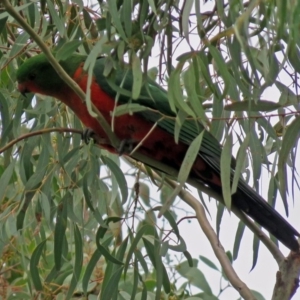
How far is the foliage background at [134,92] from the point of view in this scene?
160 centimetres

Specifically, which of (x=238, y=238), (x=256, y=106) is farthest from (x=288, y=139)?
(x=238, y=238)

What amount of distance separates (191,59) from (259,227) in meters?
0.74

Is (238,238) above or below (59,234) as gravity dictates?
above

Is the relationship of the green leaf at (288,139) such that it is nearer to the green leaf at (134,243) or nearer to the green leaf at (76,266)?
the green leaf at (134,243)

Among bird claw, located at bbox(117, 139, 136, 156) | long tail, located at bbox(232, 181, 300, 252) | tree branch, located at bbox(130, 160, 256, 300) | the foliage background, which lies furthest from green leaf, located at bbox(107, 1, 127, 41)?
tree branch, located at bbox(130, 160, 256, 300)

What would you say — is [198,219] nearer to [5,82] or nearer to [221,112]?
[221,112]

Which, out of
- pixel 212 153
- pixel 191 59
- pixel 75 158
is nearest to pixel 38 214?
pixel 75 158

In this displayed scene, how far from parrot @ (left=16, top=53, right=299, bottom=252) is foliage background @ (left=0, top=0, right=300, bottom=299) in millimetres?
56

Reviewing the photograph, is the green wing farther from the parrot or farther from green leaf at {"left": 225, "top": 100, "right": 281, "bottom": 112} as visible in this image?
green leaf at {"left": 225, "top": 100, "right": 281, "bottom": 112}

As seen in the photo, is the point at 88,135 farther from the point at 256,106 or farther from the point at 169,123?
the point at 256,106

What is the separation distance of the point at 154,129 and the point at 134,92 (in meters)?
0.68

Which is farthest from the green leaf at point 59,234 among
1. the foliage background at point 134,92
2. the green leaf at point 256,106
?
the green leaf at point 256,106

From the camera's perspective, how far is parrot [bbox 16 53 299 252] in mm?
2145

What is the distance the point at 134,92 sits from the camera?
1.52 m
